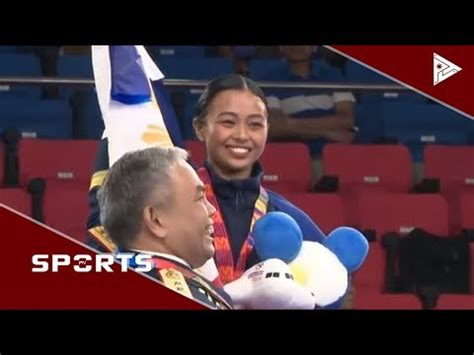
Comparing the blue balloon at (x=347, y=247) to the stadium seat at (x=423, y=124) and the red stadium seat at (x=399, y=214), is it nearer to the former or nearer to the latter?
the red stadium seat at (x=399, y=214)

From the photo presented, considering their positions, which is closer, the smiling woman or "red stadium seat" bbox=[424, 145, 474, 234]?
the smiling woman

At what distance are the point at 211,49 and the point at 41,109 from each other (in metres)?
0.64

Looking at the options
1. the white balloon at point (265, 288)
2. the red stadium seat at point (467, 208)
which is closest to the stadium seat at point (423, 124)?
the red stadium seat at point (467, 208)

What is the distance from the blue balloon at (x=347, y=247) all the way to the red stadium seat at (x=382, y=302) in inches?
3.8

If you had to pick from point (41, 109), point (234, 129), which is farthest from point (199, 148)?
point (41, 109)

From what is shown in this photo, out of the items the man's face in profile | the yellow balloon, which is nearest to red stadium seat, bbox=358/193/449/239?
the yellow balloon

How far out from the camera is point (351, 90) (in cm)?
598

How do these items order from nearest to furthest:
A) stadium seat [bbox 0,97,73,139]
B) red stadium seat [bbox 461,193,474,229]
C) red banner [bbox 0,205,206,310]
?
1. red banner [bbox 0,205,206,310]
2. stadium seat [bbox 0,97,73,139]
3. red stadium seat [bbox 461,193,474,229]

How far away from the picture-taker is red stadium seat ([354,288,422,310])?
Result: 581cm

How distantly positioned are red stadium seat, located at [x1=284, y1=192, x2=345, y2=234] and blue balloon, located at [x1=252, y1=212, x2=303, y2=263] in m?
0.09

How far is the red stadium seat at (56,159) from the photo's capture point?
5.80 m

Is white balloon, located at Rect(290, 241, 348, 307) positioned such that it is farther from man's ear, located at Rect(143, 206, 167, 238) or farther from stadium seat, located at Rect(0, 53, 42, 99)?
stadium seat, located at Rect(0, 53, 42, 99)

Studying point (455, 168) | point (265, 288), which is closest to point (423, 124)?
point (455, 168)
